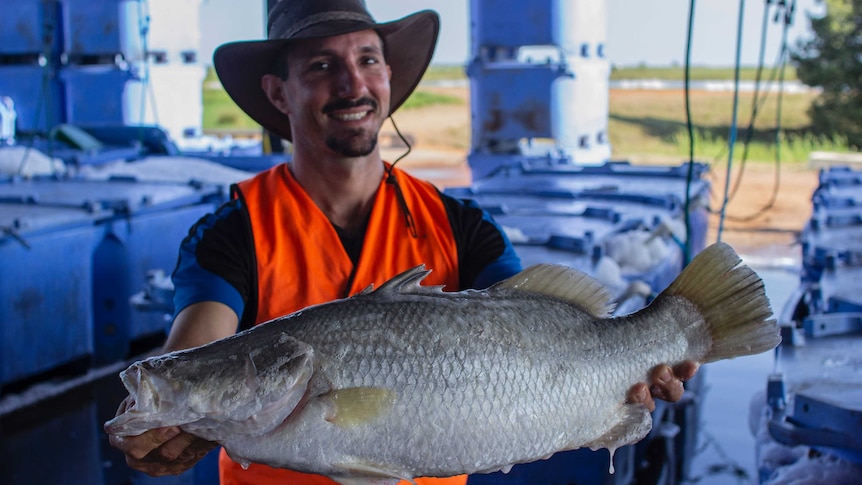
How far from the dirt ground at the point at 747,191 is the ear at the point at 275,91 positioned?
4.73 m

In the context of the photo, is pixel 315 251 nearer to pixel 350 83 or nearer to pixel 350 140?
pixel 350 140

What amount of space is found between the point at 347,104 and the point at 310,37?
20 centimetres

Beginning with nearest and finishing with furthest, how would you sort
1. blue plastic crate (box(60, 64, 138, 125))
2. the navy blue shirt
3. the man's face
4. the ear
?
the navy blue shirt → the man's face → the ear → blue plastic crate (box(60, 64, 138, 125))

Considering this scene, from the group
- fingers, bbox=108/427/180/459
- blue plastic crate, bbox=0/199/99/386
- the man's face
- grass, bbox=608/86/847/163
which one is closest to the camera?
fingers, bbox=108/427/180/459

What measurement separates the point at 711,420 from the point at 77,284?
14.7 ft

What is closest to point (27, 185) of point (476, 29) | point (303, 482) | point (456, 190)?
point (456, 190)

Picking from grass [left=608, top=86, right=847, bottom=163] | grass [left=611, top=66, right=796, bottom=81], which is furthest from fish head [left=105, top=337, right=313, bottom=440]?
grass [left=611, top=66, right=796, bottom=81]

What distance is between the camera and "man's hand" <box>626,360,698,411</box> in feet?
6.60

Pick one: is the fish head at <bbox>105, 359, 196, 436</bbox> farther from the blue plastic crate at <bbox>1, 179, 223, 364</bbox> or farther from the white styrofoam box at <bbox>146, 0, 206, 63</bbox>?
the white styrofoam box at <bbox>146, 0, 206, 63</bbox>

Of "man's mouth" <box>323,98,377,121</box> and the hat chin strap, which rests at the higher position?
"man's mouth" <box>323,98,377,121</box>

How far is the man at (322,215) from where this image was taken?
95.6 inches

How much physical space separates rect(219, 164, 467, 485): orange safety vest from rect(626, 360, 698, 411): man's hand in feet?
2.22

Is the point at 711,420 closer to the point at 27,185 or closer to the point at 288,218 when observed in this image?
the point at 288,218

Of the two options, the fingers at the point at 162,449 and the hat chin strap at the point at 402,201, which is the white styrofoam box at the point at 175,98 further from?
the fingers at the point at 162,449
